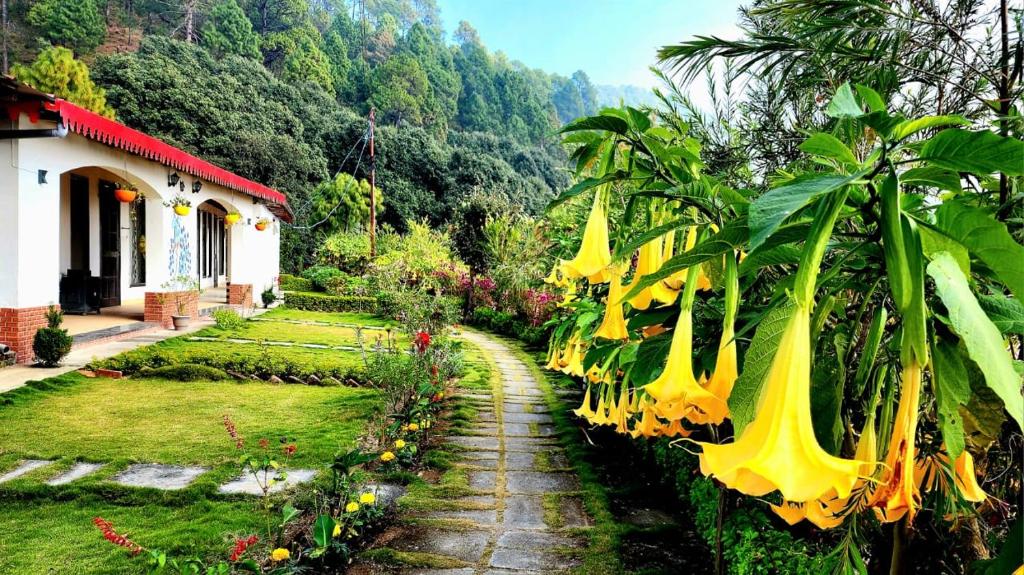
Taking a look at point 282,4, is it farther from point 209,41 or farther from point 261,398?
point 261,398

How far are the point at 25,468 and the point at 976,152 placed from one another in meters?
4.52

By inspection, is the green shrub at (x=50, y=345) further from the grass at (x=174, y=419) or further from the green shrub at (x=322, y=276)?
the green shrub at (x=322, y=276)

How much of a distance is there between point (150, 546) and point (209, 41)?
35874 mm

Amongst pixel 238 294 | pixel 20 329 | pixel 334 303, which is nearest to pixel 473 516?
pixel 20 329

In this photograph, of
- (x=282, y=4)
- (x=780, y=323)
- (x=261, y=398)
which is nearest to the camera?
(x=780, y=323)

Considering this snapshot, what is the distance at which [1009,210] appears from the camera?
89cm

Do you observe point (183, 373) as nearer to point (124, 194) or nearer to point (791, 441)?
point (124, 194)

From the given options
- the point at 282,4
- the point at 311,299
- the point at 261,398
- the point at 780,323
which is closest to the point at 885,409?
the point at 780,323

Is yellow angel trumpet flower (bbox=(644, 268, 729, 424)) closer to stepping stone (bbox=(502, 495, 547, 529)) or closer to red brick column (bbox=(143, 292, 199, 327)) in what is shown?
stepping stone (bbox=(502, 495, 547, 529))

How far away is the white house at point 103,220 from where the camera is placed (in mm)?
5957

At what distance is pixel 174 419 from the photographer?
461 centimetres

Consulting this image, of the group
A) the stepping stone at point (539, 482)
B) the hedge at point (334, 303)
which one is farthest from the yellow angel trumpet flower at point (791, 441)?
the hedge at point (334, 303)

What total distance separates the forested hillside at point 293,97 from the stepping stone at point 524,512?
19.5 meters

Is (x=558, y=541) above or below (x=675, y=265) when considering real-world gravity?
below
